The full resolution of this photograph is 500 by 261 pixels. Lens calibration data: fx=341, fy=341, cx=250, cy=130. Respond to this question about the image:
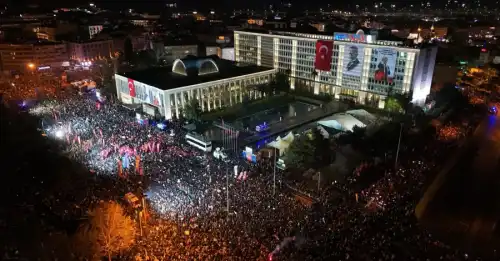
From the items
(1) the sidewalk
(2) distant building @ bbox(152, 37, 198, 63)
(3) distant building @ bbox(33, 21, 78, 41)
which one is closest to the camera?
(1) the sidewalk

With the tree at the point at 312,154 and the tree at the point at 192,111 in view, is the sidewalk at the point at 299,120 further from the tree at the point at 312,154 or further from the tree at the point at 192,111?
the tree at the point at 192,111

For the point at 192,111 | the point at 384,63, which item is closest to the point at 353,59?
the point at 384,63

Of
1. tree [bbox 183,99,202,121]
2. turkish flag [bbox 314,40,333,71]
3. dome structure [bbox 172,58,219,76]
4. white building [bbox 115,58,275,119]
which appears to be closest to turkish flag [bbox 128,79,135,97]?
white building [bbox 115,58,275,119]

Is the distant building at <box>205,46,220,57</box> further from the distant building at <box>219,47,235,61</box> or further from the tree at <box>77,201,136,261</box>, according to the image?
the tree at <box>77,201,136,261</box>

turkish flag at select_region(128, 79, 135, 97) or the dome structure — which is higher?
the dome structure

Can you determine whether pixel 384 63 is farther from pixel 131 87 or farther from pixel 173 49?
pixel 173 49

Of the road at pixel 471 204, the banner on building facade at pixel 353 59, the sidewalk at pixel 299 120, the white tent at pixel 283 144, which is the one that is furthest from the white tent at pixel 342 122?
the banner on building facade at pixel 353 59

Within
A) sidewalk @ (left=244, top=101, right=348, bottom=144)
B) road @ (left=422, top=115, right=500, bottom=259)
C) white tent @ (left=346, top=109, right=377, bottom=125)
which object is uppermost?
white tent @ (left=346, top=109, right=377, bottom=125)
